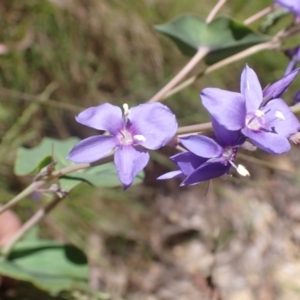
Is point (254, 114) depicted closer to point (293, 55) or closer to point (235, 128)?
point (235, 128)

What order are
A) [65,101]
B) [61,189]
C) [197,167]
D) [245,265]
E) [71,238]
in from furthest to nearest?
[245,265], [65,101], [71,238], [61,189], [197,167]

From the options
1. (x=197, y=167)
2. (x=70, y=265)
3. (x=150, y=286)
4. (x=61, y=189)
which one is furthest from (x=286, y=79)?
(x=150, y=286)

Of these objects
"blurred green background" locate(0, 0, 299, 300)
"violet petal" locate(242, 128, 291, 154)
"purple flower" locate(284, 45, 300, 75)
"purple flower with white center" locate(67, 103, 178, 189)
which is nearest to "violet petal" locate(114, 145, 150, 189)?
"purple flower with white center" locate(67, 103, 178, 189)

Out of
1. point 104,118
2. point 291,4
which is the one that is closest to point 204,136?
point 104,118

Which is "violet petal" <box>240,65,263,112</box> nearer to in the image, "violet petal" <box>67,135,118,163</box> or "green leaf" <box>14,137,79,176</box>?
"violet petal" <box>67,135,118,163</box>

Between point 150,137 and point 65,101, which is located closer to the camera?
point 150,137

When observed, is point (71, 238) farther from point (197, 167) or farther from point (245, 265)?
point (197, 167)
